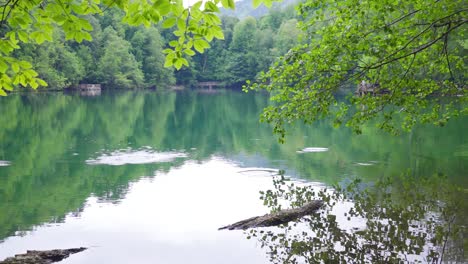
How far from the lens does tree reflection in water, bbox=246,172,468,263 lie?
9992mm

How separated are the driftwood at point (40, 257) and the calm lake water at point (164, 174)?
23 cm

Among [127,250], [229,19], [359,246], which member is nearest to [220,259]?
[127,250]

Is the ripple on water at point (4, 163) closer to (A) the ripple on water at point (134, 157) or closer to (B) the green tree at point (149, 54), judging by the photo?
(A) the ripple on water at point (134, 157)

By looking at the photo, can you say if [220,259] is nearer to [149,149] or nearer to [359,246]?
[359,246]

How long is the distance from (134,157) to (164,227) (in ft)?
37.7

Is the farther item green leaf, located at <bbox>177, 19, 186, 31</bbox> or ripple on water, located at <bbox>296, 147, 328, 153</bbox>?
ripple on water, located at <bbox>296, 147, 328, 153</bbox>

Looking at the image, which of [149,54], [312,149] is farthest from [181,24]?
[149,54]

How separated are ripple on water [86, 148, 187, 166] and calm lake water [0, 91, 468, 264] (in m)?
0.05

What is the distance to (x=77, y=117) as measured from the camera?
141 ft

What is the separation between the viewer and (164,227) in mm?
12875

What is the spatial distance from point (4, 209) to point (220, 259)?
23.8 ft

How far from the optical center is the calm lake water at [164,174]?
11570mm

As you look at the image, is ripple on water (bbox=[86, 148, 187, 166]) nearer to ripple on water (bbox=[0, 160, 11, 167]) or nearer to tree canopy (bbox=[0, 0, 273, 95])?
ripple on water (bbox=[0, 160, 11, 167])

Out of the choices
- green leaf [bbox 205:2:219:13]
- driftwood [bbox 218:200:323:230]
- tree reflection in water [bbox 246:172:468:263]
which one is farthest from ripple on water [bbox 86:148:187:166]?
green leaf [bbox 205:2:219:13]
